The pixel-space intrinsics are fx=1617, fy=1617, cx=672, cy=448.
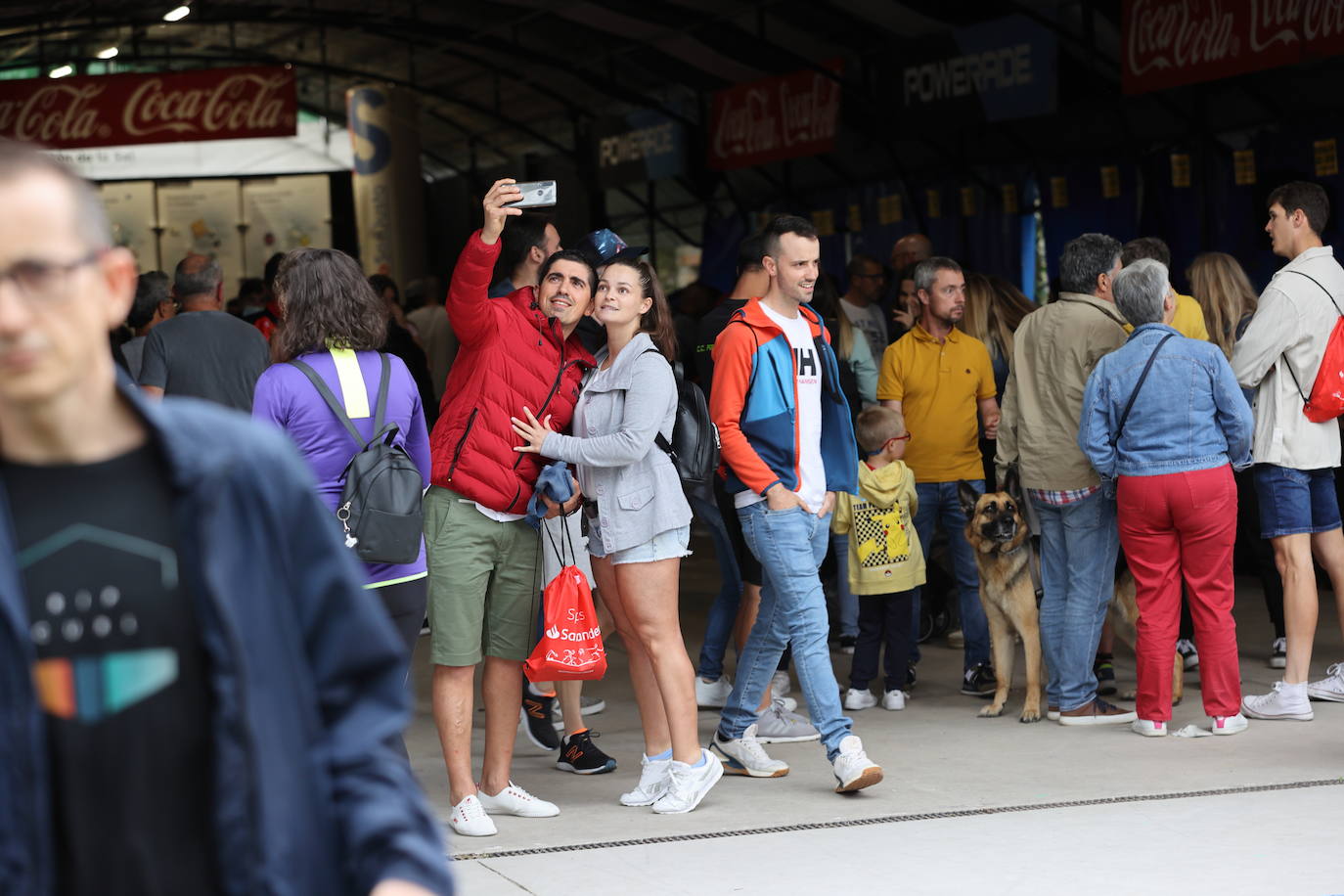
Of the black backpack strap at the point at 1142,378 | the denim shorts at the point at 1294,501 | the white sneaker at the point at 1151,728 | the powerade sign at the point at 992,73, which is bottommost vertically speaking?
the white sneaker at the point at 1151,728

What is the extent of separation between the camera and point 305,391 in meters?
4.20

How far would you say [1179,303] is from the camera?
6.68 metres

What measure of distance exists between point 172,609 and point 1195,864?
3.56 m

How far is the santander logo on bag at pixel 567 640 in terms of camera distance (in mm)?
4816

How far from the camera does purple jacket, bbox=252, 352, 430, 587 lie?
420cm

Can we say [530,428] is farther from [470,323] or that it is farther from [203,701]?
[203,701]

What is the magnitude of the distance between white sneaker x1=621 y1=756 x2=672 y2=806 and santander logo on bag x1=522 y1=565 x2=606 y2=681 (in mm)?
531

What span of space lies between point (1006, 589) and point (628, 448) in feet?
7.30

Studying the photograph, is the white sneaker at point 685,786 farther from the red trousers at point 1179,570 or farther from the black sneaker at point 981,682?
the black sneaker at point 981,682

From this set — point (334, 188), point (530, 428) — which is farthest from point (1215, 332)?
point (334, 188)

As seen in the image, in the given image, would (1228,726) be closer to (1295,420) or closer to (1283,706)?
(1283,706)

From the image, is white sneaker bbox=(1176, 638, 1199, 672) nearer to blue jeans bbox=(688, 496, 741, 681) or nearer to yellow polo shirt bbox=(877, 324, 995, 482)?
yellow polo shirt bbox=(877, 324, 995, 482)

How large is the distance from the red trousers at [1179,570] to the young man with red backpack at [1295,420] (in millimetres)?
427

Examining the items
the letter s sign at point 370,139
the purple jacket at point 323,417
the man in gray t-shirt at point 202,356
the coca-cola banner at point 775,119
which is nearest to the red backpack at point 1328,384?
the purple jacket at point 323,417
